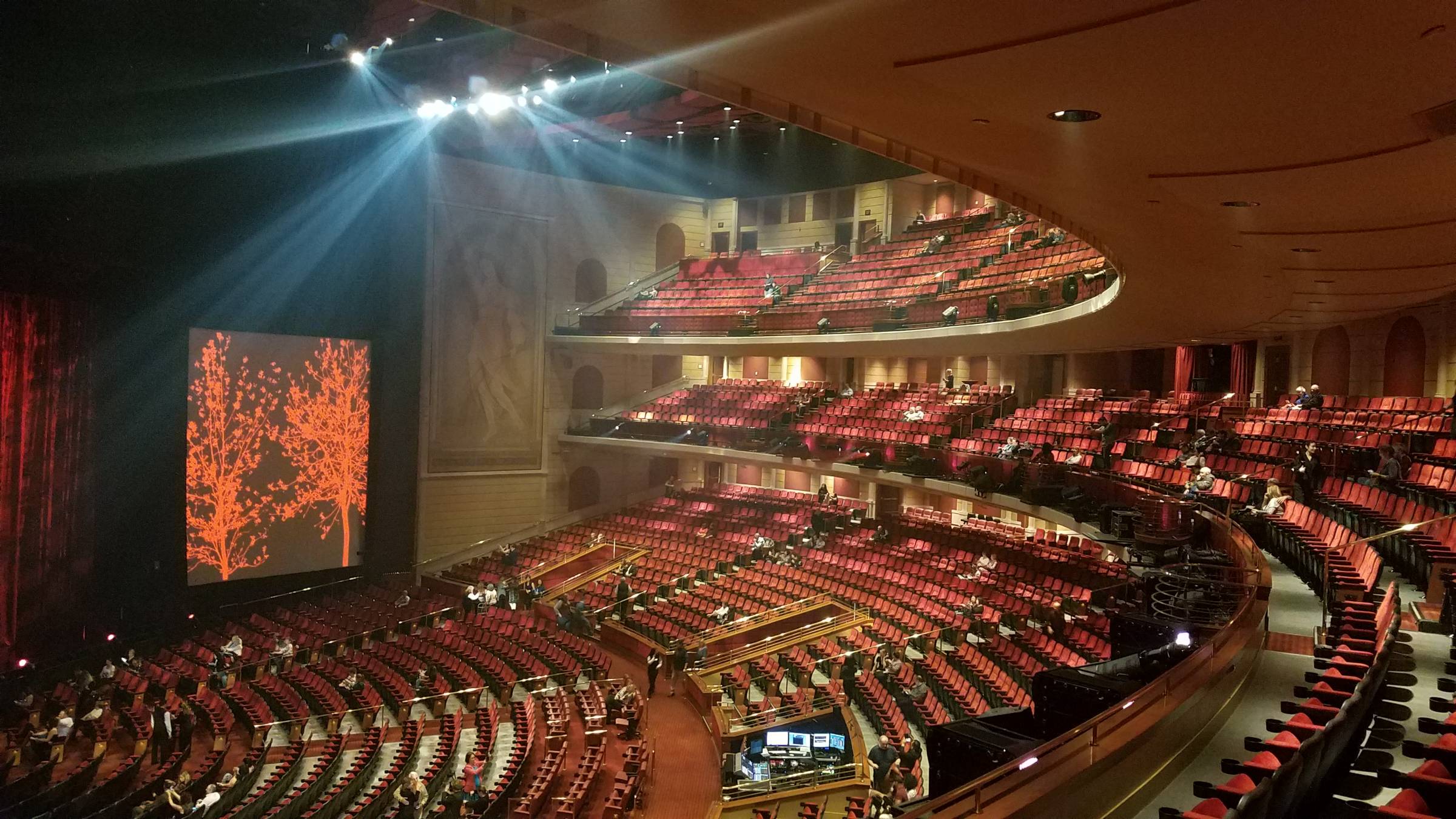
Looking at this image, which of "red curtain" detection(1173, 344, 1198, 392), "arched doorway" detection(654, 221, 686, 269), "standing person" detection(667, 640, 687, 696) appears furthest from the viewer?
"arched doorway" detection(654, 221, 686, 269)

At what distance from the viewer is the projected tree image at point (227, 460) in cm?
1569

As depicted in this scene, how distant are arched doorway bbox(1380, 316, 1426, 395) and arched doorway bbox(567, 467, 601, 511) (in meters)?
15.6

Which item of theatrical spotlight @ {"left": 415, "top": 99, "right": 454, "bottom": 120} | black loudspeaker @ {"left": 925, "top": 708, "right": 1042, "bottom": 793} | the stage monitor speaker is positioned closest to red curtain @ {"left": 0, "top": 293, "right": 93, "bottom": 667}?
theatrical spotlight @ {"left": 415, "top": 99, "right": 454, "bottom": 120}

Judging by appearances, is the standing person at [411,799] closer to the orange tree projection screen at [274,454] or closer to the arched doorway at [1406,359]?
the orange tree projection screen at [274,454]

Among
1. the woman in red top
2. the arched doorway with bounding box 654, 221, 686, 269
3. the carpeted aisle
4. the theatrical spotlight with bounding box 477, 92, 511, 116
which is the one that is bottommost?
the carpeted aisle

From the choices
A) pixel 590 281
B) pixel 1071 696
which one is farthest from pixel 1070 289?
pixel 590 281

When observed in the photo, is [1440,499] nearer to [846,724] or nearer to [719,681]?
[846,724]

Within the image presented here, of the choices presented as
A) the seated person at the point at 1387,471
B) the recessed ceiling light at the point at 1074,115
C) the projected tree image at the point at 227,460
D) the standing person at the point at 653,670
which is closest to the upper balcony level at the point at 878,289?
the seated person at the point at 1387,471

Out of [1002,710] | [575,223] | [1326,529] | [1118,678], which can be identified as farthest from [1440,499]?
[575,223]

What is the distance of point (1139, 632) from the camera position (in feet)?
20.5

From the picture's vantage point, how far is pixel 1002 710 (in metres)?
4.56

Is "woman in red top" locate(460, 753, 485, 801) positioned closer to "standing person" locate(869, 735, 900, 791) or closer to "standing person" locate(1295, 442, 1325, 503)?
"standing person" locate(869, 735, 900, 791)

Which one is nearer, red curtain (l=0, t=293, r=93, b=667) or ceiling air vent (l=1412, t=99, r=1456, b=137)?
ceiling air vent (l=1412, t=99, r=1456, b=137)

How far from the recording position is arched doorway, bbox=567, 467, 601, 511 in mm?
22078
